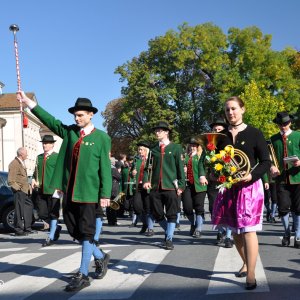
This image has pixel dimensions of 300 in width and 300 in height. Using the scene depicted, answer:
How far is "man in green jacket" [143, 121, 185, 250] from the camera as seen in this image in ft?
30.4

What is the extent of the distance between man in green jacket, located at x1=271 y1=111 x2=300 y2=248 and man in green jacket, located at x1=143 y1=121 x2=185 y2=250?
170 cm

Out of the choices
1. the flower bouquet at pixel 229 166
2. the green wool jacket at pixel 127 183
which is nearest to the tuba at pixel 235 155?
the flower bouquet at pixel 229 166

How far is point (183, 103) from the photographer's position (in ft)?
157

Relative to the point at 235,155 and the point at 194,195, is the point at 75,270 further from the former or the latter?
the point at 194,195

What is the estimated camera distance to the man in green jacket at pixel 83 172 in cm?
596

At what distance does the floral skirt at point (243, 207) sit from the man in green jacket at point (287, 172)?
9.64ft

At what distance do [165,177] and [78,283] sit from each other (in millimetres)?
3874

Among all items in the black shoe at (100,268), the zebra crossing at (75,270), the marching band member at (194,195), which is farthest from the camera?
the marching band member at (194,195)

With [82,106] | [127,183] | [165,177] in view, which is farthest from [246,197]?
[127,183]

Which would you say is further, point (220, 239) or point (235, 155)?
point (220, 239)

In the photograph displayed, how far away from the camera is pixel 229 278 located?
5.99m

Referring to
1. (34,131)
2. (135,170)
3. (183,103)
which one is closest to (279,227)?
(135,170)

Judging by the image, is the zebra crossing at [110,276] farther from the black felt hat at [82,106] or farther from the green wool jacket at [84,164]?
the black felt hat at [82,106]

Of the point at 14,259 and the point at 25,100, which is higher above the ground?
the point at 25,100
